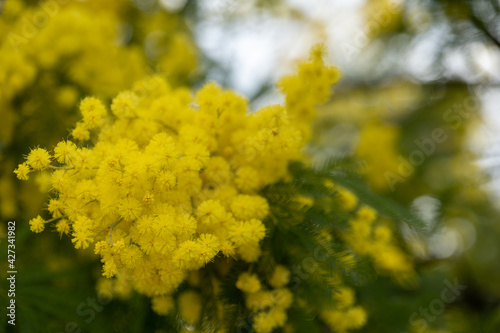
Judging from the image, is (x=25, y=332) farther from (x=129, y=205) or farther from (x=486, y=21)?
(x=486, y=21)

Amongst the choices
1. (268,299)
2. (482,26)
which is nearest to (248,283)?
(268,299)

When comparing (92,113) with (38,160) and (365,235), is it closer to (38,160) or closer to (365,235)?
(38,160)

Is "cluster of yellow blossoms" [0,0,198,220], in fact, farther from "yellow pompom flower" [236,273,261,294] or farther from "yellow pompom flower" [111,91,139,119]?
"yellow pompom flower" [236,273,261,294]

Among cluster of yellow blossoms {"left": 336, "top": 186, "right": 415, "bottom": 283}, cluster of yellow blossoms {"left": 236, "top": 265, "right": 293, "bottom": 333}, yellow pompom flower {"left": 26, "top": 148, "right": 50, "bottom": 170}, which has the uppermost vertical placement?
yellow pompom flower {"left": 26, "top": 148, "right": 50, "bottom": 170}

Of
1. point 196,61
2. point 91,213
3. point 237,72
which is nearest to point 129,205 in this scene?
point 91,213

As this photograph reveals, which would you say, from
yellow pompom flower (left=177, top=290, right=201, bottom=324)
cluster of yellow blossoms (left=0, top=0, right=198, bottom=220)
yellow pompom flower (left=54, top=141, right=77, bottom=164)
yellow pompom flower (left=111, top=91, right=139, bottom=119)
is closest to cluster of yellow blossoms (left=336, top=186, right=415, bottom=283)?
yellow pompom flower (left=177, top=290, right=201, bottom=324)

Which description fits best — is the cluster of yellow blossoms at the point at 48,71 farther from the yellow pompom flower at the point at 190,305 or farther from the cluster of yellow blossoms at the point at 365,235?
the cluster of yellow blossoms at the point at 365,235

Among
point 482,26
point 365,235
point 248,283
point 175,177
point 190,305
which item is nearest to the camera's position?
point 175,177

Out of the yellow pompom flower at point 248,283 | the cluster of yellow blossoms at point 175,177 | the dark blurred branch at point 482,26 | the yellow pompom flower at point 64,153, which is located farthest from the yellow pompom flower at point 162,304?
the dark blurred branch at point 482,26

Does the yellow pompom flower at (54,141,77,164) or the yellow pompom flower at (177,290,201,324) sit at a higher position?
the yellow pompom flower at (54,141,77,164)
